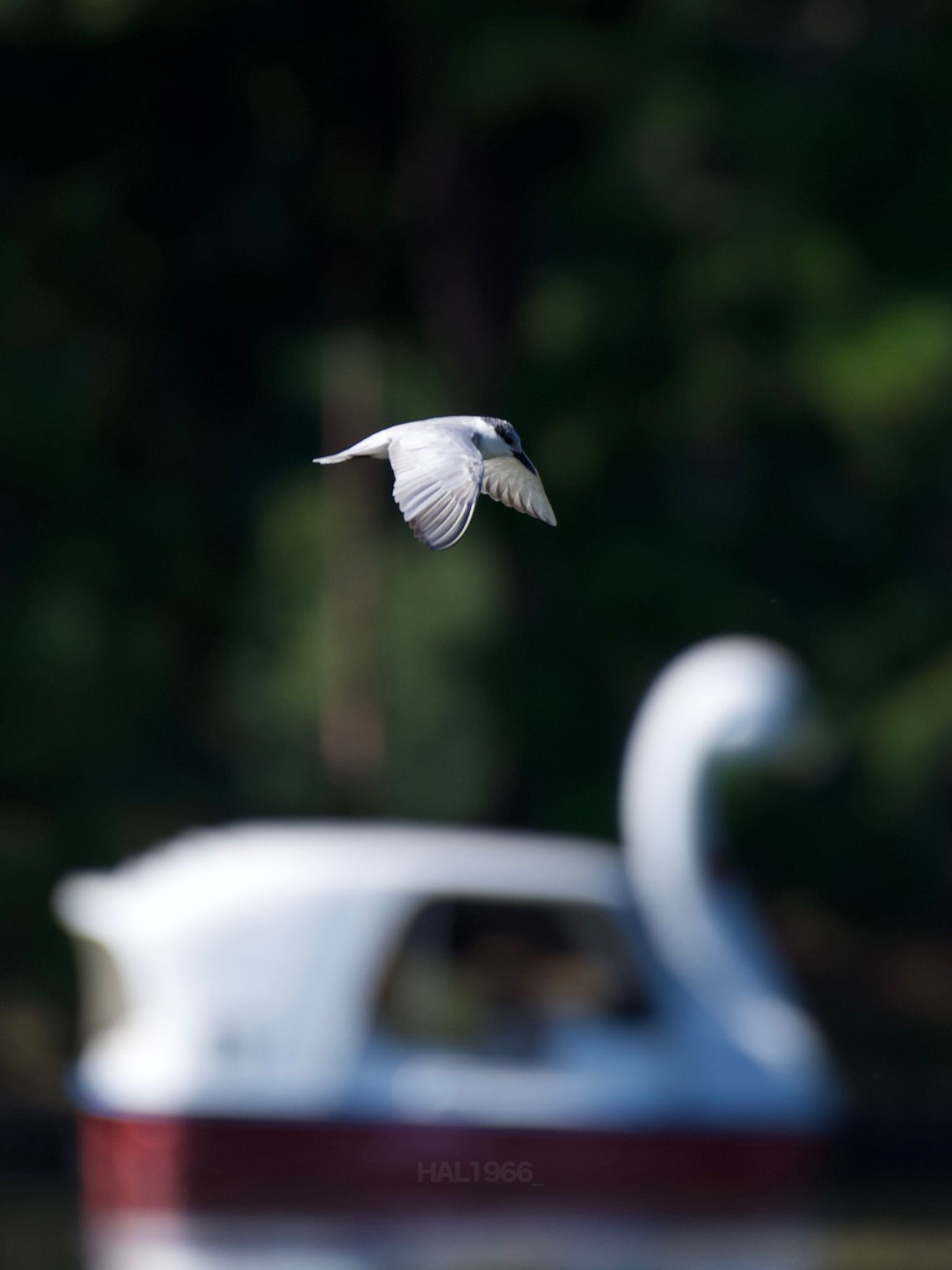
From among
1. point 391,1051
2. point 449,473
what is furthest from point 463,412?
point 449,473

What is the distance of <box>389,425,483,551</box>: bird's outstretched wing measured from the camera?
1.53 m

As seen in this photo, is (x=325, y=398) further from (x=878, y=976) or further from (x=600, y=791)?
(x=878, y=976)

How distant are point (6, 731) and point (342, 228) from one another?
9.77 ft

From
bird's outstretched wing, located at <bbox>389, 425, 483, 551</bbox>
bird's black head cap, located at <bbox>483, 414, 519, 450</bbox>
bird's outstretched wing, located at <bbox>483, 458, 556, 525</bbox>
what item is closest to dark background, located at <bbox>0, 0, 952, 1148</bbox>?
bird's outstretched wing, located at <bbox>483, 458, 556, 525</bbox>

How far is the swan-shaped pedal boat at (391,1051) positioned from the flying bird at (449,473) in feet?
14.7

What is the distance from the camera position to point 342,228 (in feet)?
34.4

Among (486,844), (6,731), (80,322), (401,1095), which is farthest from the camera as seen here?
(80,322)

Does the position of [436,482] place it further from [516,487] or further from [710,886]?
[710,886]

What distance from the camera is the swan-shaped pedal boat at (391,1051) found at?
6.20m

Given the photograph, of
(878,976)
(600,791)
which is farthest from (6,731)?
(878,976)

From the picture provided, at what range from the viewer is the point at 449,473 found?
1622 millimetres
